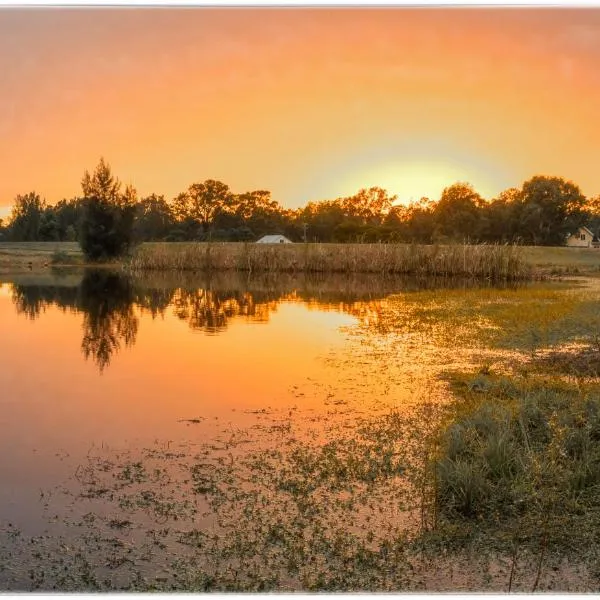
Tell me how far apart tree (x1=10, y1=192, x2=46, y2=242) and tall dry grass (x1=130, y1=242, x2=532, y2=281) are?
785cm

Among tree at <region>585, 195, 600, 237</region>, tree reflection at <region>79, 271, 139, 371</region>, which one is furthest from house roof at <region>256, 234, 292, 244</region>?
tree at <region>585, 195, 600, 237</region>

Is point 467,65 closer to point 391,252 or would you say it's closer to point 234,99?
point 234,99

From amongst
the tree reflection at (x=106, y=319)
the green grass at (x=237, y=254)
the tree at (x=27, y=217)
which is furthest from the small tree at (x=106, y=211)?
the tree reflection at (x=106, y=319)

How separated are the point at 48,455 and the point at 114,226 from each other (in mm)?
30096

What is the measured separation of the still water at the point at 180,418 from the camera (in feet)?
14.8

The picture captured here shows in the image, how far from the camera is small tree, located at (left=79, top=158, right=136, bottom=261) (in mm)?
33844

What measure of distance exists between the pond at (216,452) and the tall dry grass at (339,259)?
52.1ft

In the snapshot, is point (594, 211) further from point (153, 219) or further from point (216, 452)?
point (216, 452)

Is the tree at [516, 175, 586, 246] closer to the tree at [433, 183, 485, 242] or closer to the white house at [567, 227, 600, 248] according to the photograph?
the white house at [567, 227, 600, 248]

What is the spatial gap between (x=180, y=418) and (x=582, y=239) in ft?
140

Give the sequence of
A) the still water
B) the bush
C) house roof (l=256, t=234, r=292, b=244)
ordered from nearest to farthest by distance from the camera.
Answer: the still water
the bush
house roof (l=256, t=234, r=292, b=244)

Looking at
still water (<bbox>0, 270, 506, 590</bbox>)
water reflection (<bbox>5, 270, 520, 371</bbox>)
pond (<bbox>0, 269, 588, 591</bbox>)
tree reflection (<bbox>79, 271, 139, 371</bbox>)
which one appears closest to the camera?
pond (<bbox>0, 269, 588, 591</bbox>)

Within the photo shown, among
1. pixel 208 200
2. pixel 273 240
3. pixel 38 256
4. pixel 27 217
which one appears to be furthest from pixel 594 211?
pixel 27 217

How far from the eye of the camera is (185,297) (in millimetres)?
21969
